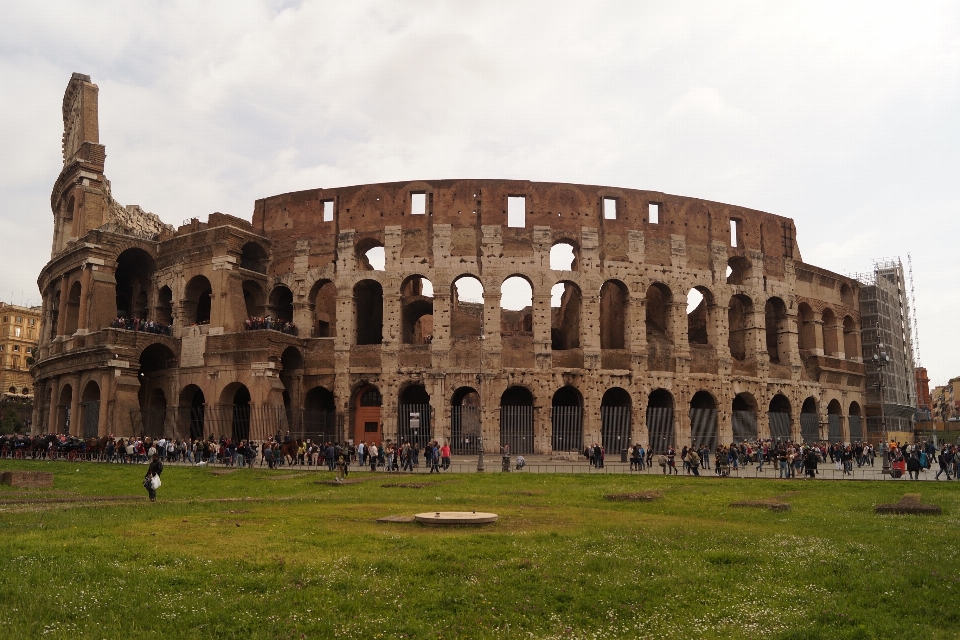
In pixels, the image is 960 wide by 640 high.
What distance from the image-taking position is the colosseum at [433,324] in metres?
33.8

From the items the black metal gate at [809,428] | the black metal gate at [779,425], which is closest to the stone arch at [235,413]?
the black metal gate at [779,425]

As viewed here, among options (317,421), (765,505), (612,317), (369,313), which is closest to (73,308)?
(317,421)

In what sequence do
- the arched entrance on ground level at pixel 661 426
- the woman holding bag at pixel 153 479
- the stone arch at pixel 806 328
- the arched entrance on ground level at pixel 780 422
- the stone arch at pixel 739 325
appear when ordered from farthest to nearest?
the stone arch at pixel 806 328
the stone arch at pixel 739 325
the arched entrance on ground level at pixel 780 422
the arched entrance on ground level at pixel 661 426
the woman holding bag at pixel 153 479

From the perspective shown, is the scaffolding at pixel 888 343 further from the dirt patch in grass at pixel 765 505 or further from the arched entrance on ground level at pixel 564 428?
the dirt patch in grass at pixel 765 505

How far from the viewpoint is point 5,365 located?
250 ft

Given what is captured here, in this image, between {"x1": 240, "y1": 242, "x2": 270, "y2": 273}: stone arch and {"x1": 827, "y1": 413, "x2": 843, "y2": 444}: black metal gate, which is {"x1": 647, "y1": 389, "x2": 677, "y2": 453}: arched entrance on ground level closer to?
{"x1": 827, "y1": 413, "x2": 843, "y2": 444}: black metal gate

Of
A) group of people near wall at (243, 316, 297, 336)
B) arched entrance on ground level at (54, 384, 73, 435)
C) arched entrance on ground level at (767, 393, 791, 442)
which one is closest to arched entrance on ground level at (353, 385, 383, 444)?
group of people near wall at (243, 316, 297, 336)

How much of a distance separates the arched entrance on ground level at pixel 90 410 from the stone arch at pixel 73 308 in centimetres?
368

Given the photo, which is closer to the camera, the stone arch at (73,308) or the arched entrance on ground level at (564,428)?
the arched entrance on ground level at (564,428)

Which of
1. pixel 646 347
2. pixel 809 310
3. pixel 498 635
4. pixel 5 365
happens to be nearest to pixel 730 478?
pixel 646 347

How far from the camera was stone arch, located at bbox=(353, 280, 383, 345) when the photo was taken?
3772cm

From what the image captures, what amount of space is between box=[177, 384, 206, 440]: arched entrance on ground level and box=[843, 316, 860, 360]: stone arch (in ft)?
120

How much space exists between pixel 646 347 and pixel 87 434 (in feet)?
85.3

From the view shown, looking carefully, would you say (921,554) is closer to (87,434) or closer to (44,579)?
(44,579)
